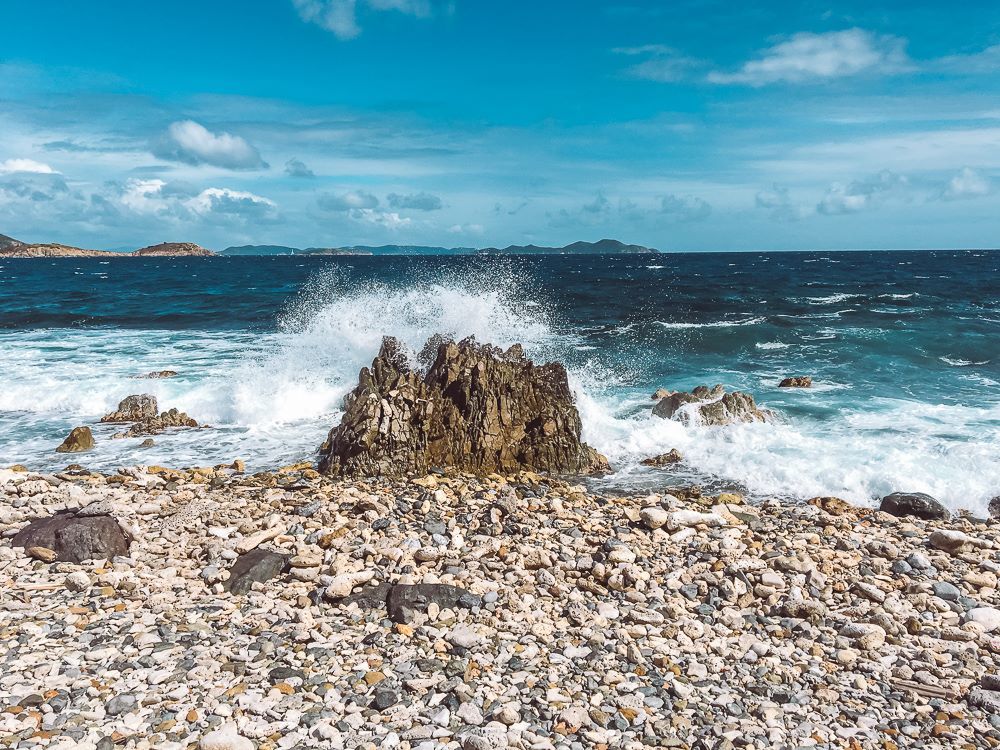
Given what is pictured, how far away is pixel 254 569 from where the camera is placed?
20.6 ft

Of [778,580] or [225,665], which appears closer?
[225,665]

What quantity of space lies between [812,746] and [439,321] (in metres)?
14.8

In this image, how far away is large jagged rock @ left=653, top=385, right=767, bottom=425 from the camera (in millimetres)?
12625

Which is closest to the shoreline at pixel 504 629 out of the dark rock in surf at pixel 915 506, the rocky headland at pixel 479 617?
the rocky headland at pixel 479 617

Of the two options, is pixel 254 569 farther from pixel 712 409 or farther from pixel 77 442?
pixel 712 409

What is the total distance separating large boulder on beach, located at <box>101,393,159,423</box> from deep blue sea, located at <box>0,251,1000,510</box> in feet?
1.78

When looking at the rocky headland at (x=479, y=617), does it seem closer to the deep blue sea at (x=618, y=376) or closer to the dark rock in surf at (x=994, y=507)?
the dark rock in surf at (x=994, y=507)

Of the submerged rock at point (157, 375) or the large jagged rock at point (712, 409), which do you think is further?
the submerged rock at point (157, 375)

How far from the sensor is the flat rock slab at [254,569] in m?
6.11

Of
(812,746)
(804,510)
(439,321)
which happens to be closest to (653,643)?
(812,746)

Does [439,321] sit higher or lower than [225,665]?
higher

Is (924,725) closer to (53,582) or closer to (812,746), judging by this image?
(812,746)

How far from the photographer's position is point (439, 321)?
18.0m

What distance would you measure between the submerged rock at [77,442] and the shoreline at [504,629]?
3168 millimetres
